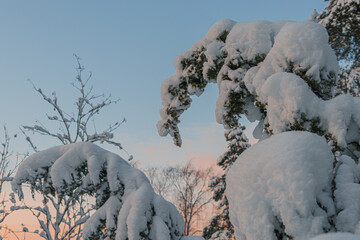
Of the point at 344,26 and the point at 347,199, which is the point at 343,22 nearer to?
the point at 344,26

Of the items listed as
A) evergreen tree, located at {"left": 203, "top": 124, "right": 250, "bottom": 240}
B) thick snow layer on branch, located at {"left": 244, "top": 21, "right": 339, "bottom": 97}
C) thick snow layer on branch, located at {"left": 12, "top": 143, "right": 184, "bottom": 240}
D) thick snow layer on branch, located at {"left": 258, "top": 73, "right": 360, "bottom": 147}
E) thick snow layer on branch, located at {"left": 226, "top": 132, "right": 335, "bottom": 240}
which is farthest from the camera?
evergreen tree, located at {"left": 203, "top": 124, "right": 250, "bottom": 240}

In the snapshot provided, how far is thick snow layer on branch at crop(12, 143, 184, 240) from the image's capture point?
4363mm

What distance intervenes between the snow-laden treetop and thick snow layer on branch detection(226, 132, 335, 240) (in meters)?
0.32

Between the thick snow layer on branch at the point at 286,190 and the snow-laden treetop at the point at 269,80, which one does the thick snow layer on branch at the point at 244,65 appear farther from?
the thick snow layer on branch at the point at 286,190

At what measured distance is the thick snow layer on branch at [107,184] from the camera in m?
4.36

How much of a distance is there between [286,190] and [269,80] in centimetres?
89

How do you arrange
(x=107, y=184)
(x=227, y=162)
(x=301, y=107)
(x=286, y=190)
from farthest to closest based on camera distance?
(x=227, y=162), (x=107, y=184), (x=301, y=107), (x=286, y=190)

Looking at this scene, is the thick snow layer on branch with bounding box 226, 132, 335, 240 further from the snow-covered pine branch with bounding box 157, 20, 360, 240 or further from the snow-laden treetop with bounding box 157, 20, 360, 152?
the snow-laden treetop with bounding box 157, 20, 360, 152

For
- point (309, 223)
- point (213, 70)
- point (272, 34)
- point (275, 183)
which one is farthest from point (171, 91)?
point (309, 223)

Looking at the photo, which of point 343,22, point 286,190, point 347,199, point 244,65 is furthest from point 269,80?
point 343,22

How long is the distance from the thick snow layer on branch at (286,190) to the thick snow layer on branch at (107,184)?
8.48 feet

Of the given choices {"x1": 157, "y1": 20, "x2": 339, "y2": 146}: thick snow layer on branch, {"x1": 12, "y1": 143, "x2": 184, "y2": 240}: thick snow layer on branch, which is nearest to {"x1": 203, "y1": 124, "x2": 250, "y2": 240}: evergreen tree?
{"x1": 12, "y1": 143, "x2": 184, "y2": 240}: thick snow layer on branch

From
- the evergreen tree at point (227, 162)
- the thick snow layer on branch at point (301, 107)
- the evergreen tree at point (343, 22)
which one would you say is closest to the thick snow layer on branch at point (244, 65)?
the thick snow layer on branch at point (301, 107)

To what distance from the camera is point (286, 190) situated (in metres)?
1.90
